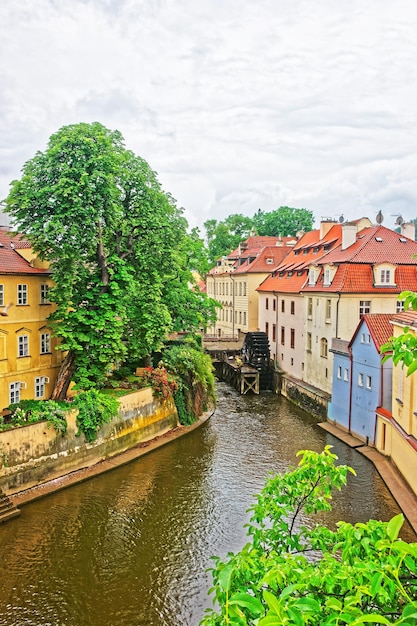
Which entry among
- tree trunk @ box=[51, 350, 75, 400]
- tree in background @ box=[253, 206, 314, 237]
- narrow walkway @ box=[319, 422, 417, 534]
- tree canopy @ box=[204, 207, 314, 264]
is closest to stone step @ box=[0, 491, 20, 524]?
tree trunk @ box=[51, 350, 75, 400]

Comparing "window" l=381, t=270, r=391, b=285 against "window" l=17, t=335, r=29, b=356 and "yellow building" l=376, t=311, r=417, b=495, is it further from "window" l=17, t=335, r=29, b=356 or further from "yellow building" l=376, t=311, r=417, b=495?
"window" l=17, t=335, r=29, b=356

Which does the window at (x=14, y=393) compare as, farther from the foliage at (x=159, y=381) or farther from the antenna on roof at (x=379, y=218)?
the antenna on roof at (x=379, y=218)

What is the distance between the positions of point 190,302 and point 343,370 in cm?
902

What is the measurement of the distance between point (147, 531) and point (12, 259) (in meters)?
11.8

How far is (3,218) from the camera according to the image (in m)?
24.8

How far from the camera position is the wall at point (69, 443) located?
16.0 meters

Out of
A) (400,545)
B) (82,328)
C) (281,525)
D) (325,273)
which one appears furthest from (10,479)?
(325,273)

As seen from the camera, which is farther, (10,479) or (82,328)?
(82,328)

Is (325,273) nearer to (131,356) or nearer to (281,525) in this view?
(131,356)

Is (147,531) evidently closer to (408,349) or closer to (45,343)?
(45,343)

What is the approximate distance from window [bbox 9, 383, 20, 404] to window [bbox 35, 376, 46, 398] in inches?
45.0

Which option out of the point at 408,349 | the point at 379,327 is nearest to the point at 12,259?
the point at 379,327

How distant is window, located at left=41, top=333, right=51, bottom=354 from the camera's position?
70.7ft

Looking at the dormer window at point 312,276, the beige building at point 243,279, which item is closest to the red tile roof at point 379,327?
the dormer window at point 312,276
